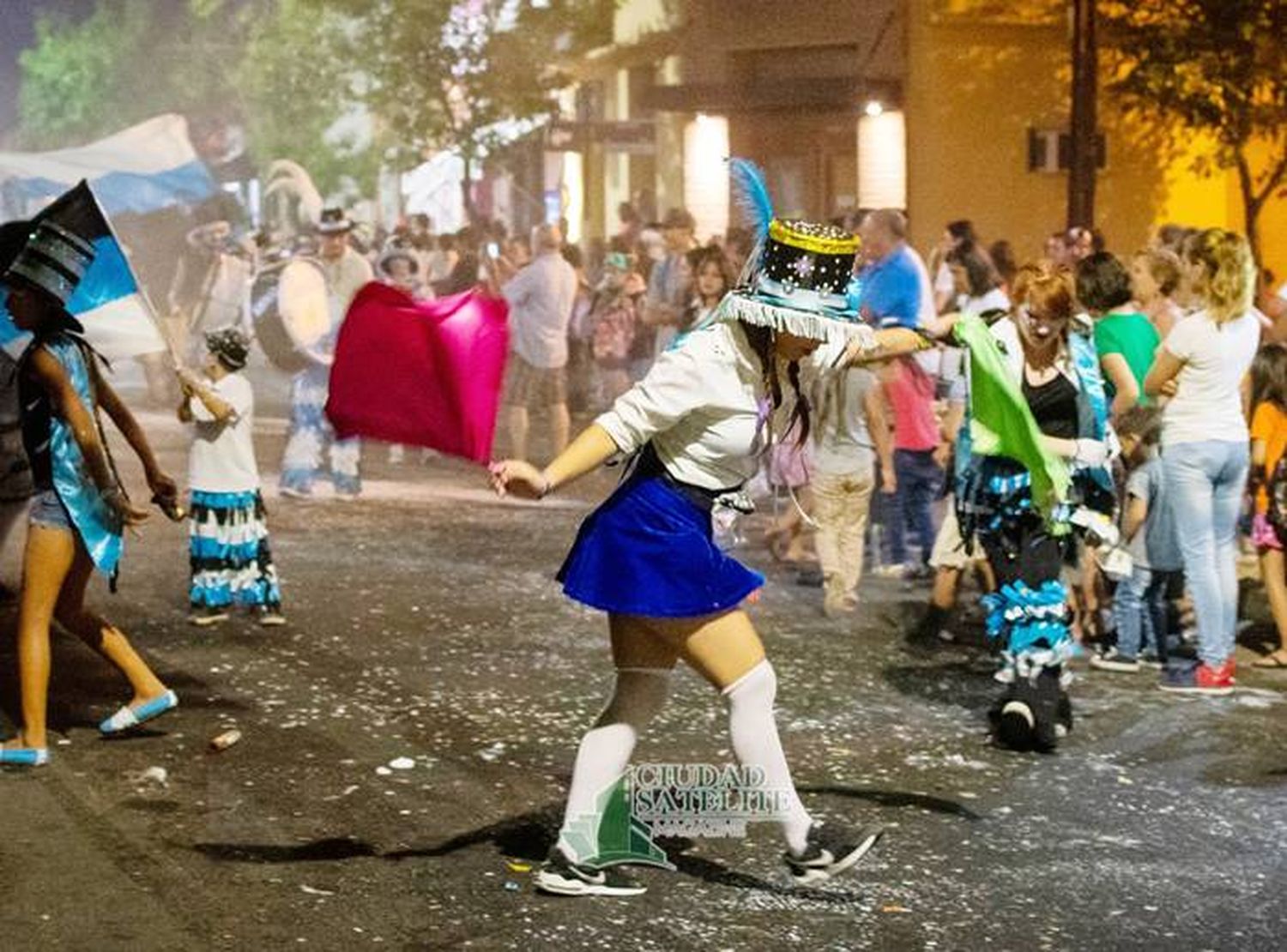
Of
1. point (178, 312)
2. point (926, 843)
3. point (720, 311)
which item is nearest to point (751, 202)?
point (720, 311)

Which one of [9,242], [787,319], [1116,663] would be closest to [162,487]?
[9,242]

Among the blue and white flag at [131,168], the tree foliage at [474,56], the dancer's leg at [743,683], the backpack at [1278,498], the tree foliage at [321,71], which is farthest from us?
the tree foliage at [321,71]

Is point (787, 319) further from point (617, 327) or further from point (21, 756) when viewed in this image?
point (617, 327)

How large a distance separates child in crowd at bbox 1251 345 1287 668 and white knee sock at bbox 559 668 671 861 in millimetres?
4436

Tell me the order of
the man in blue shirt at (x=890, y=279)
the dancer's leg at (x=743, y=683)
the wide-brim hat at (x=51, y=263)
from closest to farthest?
the dancer's leg at (x=743, y=683), the wide-brim hat at (x=51, y=263), the man in blue shirt at (x=890, y=279)

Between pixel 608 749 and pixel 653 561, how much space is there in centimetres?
61

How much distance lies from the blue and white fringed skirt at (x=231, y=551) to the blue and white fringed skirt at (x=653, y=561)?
14.5 feet

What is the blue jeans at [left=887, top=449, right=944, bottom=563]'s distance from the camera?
11.2m

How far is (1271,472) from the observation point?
9.47 meters

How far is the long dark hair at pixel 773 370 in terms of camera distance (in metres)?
5.71

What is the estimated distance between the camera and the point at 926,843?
6.36 meters

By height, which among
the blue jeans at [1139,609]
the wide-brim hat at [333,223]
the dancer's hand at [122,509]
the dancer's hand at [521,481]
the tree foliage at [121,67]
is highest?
the tree foliage at [121,67]

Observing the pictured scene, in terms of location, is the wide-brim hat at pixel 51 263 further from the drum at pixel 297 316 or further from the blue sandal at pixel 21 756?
the drum at pixel 297 316

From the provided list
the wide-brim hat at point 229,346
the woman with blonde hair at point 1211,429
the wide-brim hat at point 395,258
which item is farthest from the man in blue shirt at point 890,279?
the wide-brim hat at point 395,258
